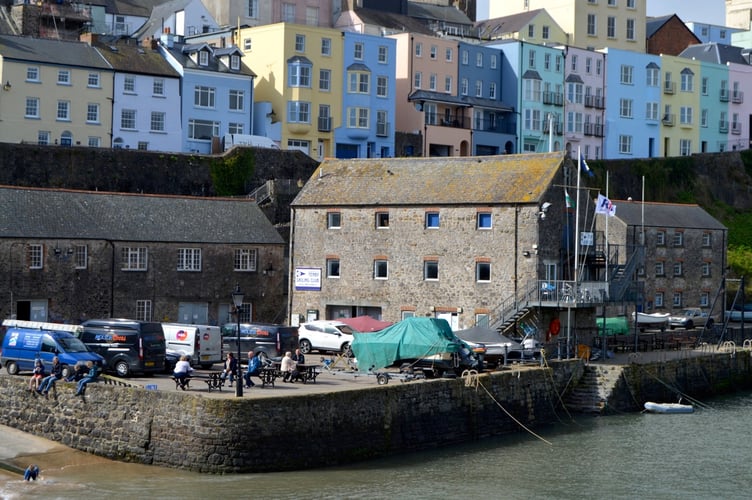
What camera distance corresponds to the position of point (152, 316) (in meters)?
51.1

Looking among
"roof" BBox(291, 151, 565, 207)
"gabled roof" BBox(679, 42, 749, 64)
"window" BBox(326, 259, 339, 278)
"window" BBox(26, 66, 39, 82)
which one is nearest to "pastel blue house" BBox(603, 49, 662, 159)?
"gabled roof" BBox(679, 42, 749, 64)

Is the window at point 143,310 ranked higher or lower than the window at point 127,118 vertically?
lower

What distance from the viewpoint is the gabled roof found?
97875mm

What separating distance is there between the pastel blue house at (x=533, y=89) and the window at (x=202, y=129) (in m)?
23.1

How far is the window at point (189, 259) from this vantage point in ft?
171

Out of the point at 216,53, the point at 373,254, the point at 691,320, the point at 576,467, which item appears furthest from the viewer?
the point at 216,53

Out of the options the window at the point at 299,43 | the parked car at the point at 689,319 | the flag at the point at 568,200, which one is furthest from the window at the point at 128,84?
the parked car at the point at 689,319

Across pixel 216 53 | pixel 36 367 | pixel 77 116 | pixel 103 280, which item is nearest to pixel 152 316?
pixel 103 280

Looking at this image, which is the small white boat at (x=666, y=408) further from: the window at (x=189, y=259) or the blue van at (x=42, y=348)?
the blue van at (x=42, y=348)

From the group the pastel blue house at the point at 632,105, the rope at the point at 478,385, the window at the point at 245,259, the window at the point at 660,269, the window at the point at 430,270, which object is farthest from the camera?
the pastel blue house at the point at 632,105

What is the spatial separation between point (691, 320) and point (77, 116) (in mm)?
34722

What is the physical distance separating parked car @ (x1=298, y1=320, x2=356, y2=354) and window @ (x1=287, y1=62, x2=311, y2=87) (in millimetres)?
29981

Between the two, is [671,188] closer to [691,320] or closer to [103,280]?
[691,320]

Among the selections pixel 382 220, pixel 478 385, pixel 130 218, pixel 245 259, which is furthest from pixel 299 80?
pixel 478 385
